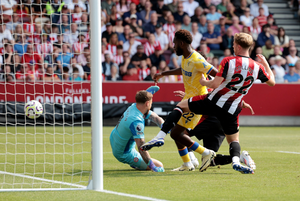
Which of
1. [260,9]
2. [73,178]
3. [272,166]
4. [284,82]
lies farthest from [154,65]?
[73,178]

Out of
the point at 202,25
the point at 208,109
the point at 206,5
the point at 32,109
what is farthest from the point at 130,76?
the point at 208,109

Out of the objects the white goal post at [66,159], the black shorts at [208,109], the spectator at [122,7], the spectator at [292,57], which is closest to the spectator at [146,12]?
Answer: the spectator at [122,7]

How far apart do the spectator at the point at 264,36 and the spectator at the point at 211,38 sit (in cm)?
169

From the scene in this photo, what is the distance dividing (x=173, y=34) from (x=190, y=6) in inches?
79.4

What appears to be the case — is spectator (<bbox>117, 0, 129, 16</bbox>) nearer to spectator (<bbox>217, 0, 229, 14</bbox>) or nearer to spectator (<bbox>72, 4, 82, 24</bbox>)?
spectator (<bbox>72, 4, 82, 24</bbox>)

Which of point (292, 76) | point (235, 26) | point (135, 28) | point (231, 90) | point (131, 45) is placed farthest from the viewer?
point (235, 26)

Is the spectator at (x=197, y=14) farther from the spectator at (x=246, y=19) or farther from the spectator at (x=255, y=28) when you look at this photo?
the spectator at (x=255, y=28)

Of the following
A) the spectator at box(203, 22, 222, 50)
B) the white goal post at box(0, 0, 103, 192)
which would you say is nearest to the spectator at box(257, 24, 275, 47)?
the spectator at box(203, 22, 222, 50)

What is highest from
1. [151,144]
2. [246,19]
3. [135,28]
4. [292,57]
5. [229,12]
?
[229,12]

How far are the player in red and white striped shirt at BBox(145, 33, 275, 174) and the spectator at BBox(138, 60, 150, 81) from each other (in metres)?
10.2

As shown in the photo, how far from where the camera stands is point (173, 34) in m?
17.8

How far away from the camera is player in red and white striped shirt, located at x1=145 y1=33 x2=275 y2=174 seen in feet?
19.2

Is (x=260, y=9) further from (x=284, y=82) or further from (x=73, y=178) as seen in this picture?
(x=73, y=178)

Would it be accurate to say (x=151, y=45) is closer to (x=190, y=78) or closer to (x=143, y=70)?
(x=143, y=70)
